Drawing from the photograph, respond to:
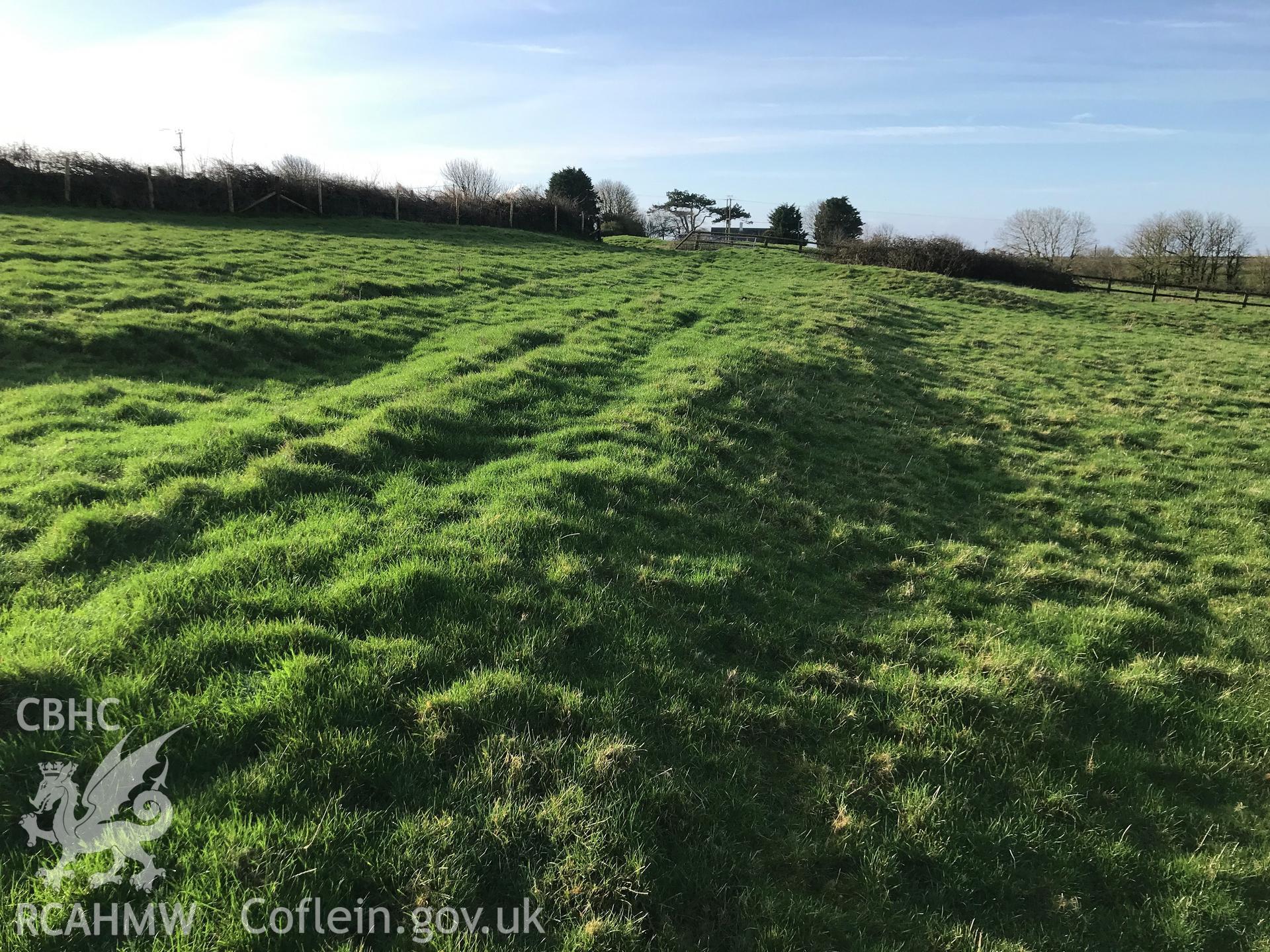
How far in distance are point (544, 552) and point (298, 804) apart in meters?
2.88

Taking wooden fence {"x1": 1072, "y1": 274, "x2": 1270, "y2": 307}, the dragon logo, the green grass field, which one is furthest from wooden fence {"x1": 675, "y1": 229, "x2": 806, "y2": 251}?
the dragon logo

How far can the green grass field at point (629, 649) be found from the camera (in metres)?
3.11

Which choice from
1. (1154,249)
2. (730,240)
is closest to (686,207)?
(730,240)

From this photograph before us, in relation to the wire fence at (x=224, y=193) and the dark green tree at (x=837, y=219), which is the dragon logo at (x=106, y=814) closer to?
the wire fence at (x=224, y=193)

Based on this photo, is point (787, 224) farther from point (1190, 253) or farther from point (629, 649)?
point (629, 649)

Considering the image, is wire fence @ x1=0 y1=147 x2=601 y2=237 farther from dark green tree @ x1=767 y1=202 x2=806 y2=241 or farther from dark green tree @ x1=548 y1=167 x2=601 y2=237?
dark green tree @ x1=767 y1=202 x2=806 y2=241

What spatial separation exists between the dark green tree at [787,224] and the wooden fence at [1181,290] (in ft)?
92.7

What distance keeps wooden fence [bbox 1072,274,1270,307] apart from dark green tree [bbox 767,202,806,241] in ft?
92.7

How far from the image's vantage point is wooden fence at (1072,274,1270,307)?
127ft

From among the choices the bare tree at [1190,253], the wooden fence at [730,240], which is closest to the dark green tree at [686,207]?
the wooden fence at [730,240]

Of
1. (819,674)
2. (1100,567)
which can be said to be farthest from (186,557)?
(1100,567)

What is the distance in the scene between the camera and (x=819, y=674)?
4.86m

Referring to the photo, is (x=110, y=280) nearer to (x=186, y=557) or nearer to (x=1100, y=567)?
(x=186, y=557)

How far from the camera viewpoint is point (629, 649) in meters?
4.73
